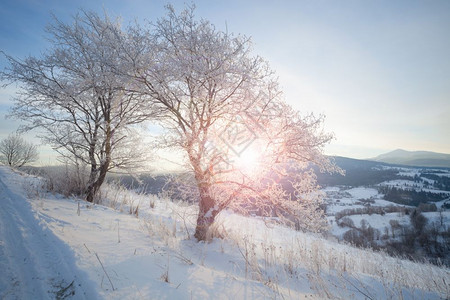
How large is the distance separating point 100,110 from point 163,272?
7.41 meters

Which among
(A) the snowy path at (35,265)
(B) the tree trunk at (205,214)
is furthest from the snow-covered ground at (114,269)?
(B) the tree trunk at (205,214)

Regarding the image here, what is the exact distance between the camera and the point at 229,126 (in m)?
5.41

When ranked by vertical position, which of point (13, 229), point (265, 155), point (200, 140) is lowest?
point (13, 229)

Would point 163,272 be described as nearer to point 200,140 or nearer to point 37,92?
point 200,140

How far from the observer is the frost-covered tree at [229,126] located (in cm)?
476

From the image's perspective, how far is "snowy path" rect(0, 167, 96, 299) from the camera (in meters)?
1.93

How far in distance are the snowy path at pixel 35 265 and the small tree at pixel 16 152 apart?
33.9 meters

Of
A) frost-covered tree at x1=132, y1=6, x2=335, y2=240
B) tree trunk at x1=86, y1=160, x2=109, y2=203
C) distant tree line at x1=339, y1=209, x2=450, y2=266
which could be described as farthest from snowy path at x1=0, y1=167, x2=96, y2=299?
distant tree line at x1=339, y1=209, x2=450, y2=266

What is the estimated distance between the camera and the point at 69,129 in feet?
23.7

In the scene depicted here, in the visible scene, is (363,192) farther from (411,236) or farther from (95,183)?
(95,183)

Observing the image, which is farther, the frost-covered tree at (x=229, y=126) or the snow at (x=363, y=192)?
the snow at (x=363, y=192)

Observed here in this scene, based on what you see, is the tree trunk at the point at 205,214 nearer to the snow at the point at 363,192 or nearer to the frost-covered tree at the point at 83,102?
the frost-covered tree at the point at 83,102

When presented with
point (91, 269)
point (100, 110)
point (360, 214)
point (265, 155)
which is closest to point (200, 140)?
point (265, 155)

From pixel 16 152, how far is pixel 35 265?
125ft
